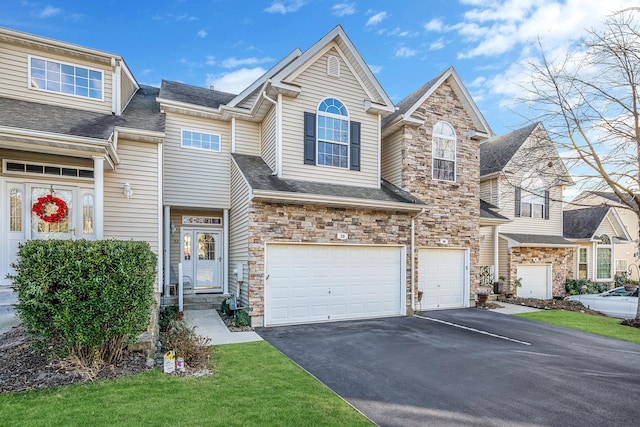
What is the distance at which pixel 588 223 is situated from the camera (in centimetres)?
1892

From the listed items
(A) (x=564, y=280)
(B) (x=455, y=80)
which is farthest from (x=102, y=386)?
(A) (x=564, y=280)

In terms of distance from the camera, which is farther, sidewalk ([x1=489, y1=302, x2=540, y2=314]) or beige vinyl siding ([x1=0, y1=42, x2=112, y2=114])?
sidewalk ([x1=489, y1=302, x2=540, y2=314])

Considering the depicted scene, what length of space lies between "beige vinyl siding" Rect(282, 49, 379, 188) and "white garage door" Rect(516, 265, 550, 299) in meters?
→ 9.83

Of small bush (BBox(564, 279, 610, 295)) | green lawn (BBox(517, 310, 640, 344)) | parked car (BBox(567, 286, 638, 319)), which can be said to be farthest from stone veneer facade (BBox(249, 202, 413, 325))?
small bush (BBox(564, 279, 610, 295))

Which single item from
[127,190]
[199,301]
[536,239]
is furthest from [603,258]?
[127,190]

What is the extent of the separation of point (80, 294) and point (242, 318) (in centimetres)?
447

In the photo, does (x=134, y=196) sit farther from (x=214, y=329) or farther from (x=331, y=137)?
(x=331, y=137)

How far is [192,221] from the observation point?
11422 millimetres

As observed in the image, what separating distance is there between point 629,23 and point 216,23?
1427cm

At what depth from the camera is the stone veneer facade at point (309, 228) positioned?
889cm

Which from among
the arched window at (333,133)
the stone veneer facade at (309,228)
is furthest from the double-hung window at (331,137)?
the stone veneer facade at (309,228)

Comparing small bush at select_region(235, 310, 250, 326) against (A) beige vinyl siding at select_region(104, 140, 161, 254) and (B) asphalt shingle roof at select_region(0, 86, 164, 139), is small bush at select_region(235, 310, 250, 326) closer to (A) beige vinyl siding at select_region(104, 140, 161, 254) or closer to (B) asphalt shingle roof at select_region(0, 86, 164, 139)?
(A) beige vinyl siding at select_region(104, 140, 161, 254)

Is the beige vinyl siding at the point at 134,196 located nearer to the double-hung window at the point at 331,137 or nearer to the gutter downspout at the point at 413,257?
the double-hung window at the point at 331,137

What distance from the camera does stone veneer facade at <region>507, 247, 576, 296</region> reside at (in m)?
15.5
